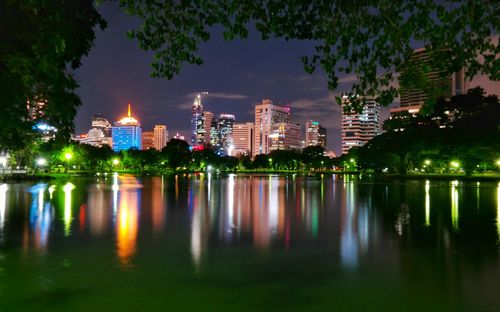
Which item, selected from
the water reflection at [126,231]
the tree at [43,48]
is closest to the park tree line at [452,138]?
the water reflection at [126,231]

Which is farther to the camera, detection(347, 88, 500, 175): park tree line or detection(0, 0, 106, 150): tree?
detection(347, 88, 500, 175): park tree line

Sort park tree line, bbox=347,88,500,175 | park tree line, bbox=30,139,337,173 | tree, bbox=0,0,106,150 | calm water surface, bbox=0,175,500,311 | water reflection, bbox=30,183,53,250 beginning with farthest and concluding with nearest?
1. park tree line, bbox=30,139,337,173
2. park tree line, bbox=347,88,500,175
3. water reflection, bbox=30,183,53,250
4. calm water surface, bbox=0,175,500,311
5. tree, bbox=0,0,106,150

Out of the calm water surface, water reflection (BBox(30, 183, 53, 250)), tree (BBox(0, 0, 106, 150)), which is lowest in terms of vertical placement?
the calm water surface

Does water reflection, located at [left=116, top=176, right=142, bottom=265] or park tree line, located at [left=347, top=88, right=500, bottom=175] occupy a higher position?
park tree line, located at [left=347, top=88, right=500, bottom=175]

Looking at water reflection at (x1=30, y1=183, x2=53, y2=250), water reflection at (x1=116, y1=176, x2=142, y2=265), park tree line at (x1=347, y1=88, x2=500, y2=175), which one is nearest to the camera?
water reflection at (x1=116, y1=176, x2=142, y2=265)

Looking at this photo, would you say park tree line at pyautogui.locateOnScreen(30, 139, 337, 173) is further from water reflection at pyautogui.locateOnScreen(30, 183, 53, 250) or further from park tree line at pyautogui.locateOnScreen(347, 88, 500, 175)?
park tree line at pyautogui.locateOnScreen(347, 88, 500, 175)

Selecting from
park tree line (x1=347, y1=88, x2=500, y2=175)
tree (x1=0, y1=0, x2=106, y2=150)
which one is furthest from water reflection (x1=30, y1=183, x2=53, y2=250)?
park tree line (x1=347, y1=88, x2=500, y2=175)

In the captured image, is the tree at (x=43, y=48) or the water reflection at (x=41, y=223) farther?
the water reflection at (x=41, y=223)

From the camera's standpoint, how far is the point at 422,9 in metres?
6.29

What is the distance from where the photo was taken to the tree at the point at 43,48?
6.30 m

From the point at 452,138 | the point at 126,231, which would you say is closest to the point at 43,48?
the point at 126,231

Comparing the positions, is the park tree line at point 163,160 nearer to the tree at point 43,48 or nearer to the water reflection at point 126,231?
the water reflection at point 126,231

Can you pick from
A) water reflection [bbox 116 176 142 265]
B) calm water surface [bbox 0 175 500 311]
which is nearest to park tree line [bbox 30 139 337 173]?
water reflection [bbox 116 176 142 265]

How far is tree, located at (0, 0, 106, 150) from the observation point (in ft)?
20.7
